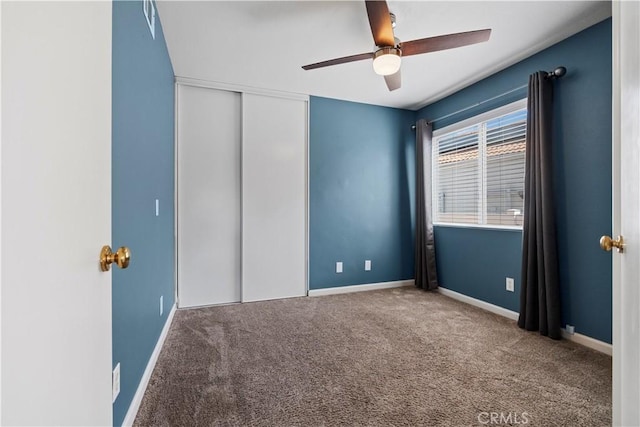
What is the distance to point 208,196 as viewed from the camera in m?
3.33

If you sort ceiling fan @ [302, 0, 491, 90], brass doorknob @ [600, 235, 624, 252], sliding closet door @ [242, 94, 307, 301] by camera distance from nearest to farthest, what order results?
brass doorknob @ [600, 235, 624, 252]
ceiling fan @ [302, 0, 491, 90]
sliding closet door @ [242, 94, 307, 301]

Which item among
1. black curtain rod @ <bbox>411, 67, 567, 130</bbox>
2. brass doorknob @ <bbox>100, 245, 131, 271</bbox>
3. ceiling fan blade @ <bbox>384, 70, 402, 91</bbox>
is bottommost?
brass doorknob @ <bbox>100, 245, 131, 271</bbox>

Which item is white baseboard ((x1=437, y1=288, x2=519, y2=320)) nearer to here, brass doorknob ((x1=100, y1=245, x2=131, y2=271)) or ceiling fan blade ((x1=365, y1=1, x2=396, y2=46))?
ceiling fan blade ((x1=365, y1=1, x2=396, y2=46))

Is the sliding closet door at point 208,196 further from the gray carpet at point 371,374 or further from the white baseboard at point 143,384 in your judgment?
the white baseboard at point 143,384

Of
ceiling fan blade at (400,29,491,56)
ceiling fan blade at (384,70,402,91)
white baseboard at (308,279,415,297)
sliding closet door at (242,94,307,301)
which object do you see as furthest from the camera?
white baseboard at (308,279,415,297)

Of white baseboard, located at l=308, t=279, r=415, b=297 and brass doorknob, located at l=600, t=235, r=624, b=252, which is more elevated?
brass doorknob, located at l=600, t=235, r=624, b=252

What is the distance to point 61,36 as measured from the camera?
52 centimetres

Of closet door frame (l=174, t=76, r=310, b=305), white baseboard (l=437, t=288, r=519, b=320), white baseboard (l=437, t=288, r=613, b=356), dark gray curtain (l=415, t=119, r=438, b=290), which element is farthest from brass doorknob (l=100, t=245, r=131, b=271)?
dark gray curtain (l=415, t=119, r=438, b=290)

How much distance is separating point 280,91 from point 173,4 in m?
1.60

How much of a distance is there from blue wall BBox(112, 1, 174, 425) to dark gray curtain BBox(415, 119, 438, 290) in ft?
9.65

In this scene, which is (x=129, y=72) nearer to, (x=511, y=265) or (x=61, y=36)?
(x=61, y=36)

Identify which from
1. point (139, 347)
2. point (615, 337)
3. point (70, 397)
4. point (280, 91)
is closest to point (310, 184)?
point (280, 91)

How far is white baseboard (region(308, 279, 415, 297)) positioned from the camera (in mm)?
3740

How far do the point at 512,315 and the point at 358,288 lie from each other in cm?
169
